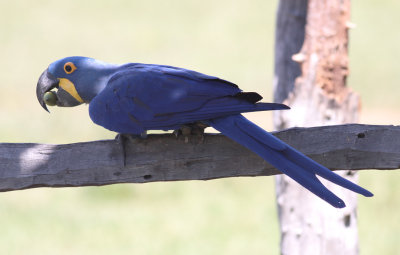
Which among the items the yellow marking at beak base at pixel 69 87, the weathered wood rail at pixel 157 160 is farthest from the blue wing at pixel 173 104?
the yellow marking at beak base at pixel 69 87

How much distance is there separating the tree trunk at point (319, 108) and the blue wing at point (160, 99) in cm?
136

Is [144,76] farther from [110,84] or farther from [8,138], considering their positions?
[8,138]

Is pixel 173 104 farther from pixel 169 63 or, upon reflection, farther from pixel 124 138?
pixel 169 63

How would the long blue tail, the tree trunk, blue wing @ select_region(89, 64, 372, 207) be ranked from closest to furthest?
the long blue tail, blue wing @ select_region(89, 64, 372, 207), the tree trunk

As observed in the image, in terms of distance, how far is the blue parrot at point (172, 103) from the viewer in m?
2.09

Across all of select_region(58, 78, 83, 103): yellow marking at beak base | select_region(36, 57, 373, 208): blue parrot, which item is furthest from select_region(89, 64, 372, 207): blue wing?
select_region(58, 78, 83, 103): yellow marking at beak base

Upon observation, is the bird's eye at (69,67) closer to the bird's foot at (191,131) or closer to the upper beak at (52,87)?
the upper beak at (52,87)

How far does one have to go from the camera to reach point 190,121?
2340 millimetres

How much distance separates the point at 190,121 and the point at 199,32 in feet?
33.2

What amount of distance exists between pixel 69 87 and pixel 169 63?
26.1 ft

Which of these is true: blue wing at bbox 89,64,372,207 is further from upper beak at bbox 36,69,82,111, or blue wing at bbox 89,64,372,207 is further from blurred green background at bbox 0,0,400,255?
blurred green background at bbox 0,0,400,255

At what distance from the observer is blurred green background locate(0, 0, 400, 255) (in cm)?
527

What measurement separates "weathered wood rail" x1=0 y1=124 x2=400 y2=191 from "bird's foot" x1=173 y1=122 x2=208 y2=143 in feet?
0.07

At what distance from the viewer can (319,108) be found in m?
3.61
